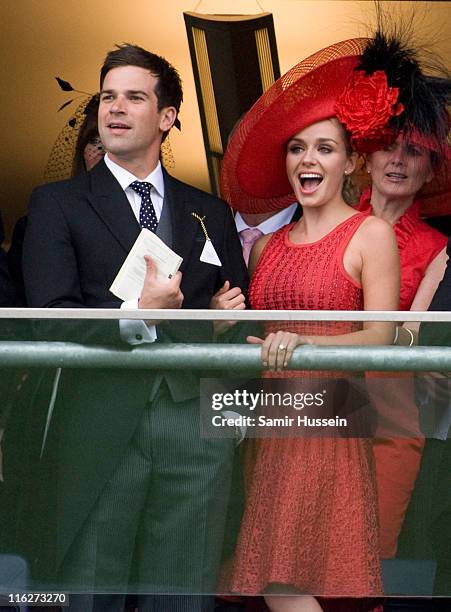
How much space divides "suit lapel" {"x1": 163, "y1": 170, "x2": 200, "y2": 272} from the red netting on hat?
30 centimetres

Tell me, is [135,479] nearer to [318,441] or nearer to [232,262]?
[318,441]

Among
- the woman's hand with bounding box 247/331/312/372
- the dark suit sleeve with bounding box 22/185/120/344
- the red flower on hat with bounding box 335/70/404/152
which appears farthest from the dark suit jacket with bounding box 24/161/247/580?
the red flower on hat with bounding box 335/70/404/152

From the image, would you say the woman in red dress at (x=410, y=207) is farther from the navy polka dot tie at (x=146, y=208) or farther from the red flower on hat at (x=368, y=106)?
the navy polka dot tie at (x=146, y=208)

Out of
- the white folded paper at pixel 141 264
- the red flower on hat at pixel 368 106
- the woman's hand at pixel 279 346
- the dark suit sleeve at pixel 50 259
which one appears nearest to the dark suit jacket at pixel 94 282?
the dark suit sleeve at pixel 50 259

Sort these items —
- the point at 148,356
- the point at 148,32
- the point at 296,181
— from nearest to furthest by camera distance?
the point at 148,356 < the point at 296,181 < the point at 148,32

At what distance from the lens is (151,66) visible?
3.87 metres

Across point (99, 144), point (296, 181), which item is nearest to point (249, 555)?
point (296, 181)

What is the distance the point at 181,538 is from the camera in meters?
3.04

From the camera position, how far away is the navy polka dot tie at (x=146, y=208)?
12.1 ft

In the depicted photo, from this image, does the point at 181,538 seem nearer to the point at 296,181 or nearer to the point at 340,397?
the point at 340,397

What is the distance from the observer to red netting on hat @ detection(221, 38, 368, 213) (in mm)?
3771

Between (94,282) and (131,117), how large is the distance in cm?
A: 55

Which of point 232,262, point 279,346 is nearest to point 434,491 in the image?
point 279,346

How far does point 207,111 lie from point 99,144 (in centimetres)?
108
